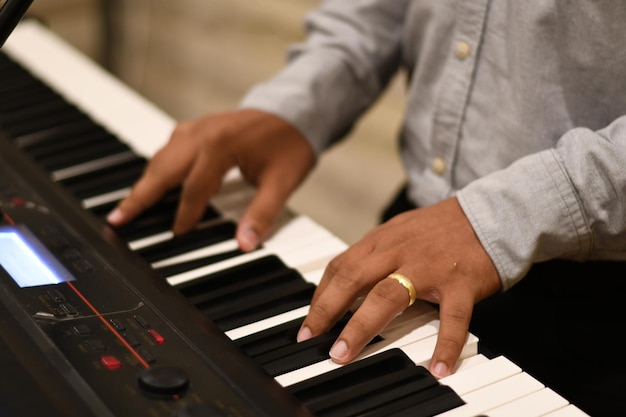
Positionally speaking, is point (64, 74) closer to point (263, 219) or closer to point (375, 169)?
point (263, 219)

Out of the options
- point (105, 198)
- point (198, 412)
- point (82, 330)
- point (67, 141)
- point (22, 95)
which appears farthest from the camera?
point (22, 95)

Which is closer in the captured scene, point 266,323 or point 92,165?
point 266,323

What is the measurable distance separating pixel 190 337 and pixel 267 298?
4.8 inches

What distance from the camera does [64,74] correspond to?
5.10 feet

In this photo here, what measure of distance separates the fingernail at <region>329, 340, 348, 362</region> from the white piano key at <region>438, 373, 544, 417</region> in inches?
4.3

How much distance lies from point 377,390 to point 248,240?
1.11ft

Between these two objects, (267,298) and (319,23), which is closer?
(267,298)

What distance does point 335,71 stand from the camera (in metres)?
1.24

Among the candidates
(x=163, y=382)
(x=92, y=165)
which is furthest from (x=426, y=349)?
(x=92, y=165)

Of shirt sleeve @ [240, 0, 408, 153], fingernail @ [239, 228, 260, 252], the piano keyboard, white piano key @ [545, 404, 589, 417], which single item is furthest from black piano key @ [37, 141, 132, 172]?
white piano key @ [545, 404, 589, 417]

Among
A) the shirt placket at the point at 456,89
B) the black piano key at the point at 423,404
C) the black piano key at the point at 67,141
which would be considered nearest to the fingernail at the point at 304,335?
the black piano key at the point at 423,404

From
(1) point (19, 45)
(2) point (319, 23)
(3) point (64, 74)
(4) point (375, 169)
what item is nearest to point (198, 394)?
(2) point (319, 23)

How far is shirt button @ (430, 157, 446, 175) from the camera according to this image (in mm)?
1107

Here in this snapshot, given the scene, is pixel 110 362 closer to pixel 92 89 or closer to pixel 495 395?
pixel 495 395
